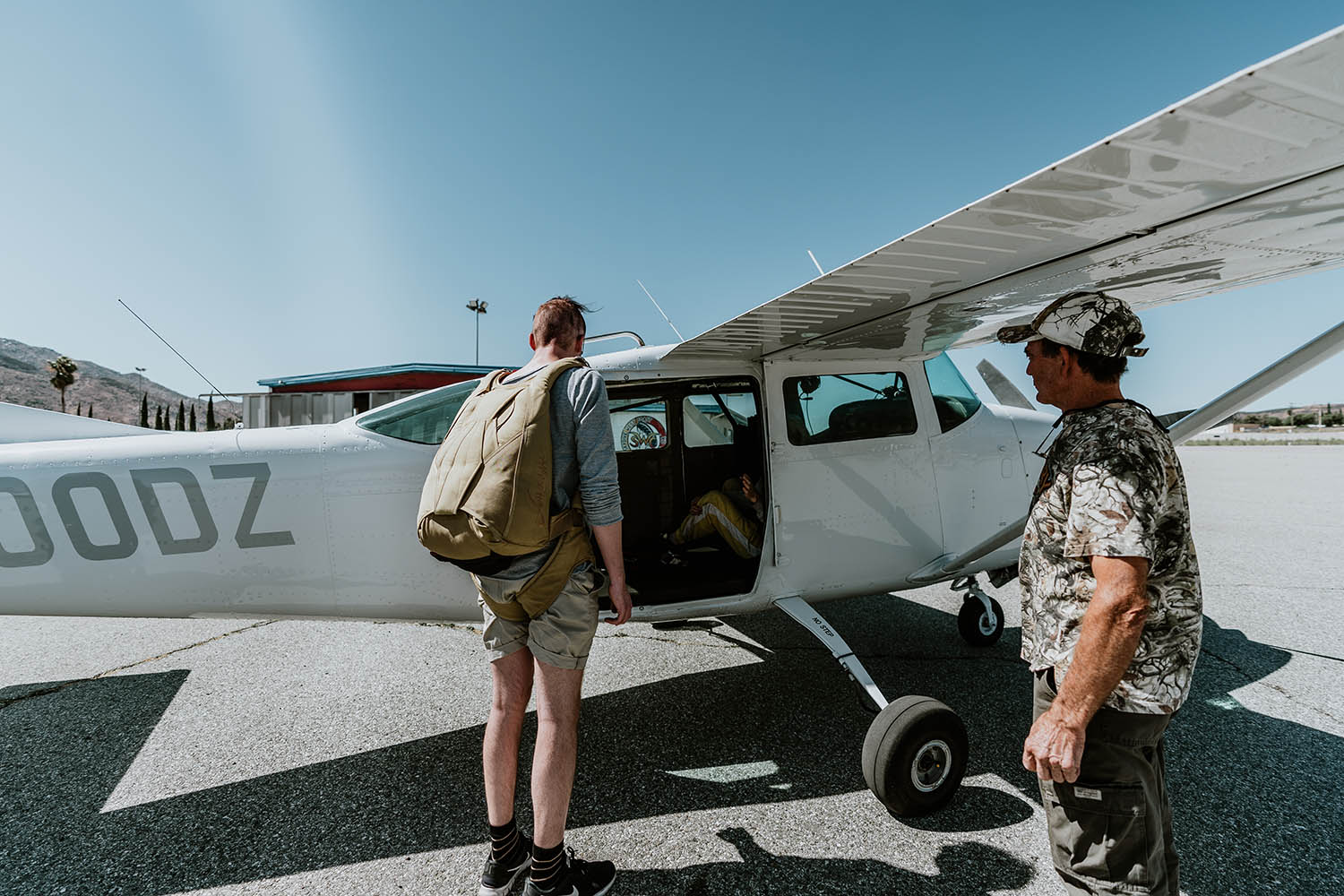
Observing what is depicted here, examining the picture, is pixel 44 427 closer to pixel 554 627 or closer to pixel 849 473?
pixel 554 627

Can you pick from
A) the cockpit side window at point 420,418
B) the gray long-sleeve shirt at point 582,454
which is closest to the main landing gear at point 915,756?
the gray long-sleeve shirt at point 582,454

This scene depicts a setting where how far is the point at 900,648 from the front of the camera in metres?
4.39

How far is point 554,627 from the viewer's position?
189 centimetres

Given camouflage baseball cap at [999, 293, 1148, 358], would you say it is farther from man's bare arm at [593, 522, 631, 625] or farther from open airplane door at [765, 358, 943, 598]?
open airplane door at [765, 358, 943, 598]

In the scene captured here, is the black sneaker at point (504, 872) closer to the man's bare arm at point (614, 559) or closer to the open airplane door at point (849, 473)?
the man's bare arm at point (614, 559)

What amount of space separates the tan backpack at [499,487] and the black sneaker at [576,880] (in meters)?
0.98

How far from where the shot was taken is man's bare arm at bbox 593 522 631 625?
74.9 inches

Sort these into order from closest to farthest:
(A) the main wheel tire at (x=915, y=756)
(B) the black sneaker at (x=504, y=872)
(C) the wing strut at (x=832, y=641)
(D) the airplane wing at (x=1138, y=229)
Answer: (D) the airplane wing at (x=1138, y=229) → (B) the black sneaker at (x=504, y=872) → (A) the main wheel tire at (x=915, y=756) → (C) the wing strut at (x=832, y=641)

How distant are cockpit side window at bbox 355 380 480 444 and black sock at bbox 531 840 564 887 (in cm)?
183

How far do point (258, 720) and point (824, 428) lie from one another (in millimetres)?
3482

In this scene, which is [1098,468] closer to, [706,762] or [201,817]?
[706,762]

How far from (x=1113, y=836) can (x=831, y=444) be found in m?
2.22

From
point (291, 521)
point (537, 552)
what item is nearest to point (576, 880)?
point (537, 552)

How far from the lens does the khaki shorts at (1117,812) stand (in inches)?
54.3
